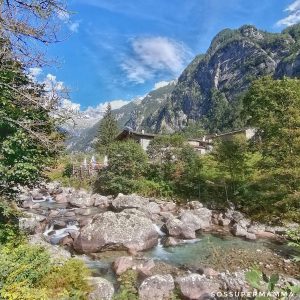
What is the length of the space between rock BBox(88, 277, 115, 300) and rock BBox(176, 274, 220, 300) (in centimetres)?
268

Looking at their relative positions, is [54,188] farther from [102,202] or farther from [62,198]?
[102,202]

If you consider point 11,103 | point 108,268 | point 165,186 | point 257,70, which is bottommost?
point 108,268

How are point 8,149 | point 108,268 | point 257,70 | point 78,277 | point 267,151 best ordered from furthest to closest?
point 257,70 < point 267,151 < point 108,268 < point 8,149 < point 78,277

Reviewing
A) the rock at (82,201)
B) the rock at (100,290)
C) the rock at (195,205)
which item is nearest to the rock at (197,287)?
the rock at (100,290)

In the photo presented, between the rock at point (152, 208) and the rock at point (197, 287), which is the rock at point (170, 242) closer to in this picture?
the rock at point (197, 287)

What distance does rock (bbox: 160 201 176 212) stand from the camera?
1202 inches

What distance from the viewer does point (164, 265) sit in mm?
16094

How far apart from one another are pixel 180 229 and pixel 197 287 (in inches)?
365

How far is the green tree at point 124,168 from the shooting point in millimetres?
35884

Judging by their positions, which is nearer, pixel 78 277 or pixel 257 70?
pixel 78 277

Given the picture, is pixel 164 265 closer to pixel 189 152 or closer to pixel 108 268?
pixel 108 268

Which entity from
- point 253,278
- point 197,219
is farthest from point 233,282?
point 197,219

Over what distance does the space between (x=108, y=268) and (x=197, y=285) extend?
16.3ft

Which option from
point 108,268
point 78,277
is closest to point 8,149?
point 78,277
